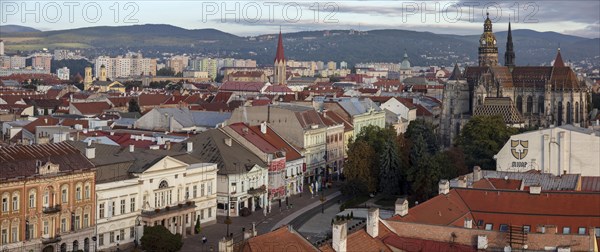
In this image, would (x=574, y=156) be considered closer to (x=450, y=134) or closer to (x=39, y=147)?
(x=39, y=147)

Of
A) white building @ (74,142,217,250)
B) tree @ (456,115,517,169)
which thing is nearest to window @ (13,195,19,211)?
white building @ (74,142,217,250)

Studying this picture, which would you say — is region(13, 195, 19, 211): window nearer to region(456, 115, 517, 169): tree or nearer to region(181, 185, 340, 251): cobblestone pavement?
region(181, 185, 340, 251): cobblestone pavement

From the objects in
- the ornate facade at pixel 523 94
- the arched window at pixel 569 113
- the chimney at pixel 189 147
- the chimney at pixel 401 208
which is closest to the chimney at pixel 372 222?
the chimney at pixel 401 208

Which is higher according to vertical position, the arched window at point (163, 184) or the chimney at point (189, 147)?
the chimney at point (189, 147)

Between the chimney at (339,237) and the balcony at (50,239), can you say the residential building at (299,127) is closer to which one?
the balcony at (50,239)

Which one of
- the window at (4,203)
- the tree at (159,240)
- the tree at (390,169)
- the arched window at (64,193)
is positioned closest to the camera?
the window at (4,203)

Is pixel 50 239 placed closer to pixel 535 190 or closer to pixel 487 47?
pixel 535 190
